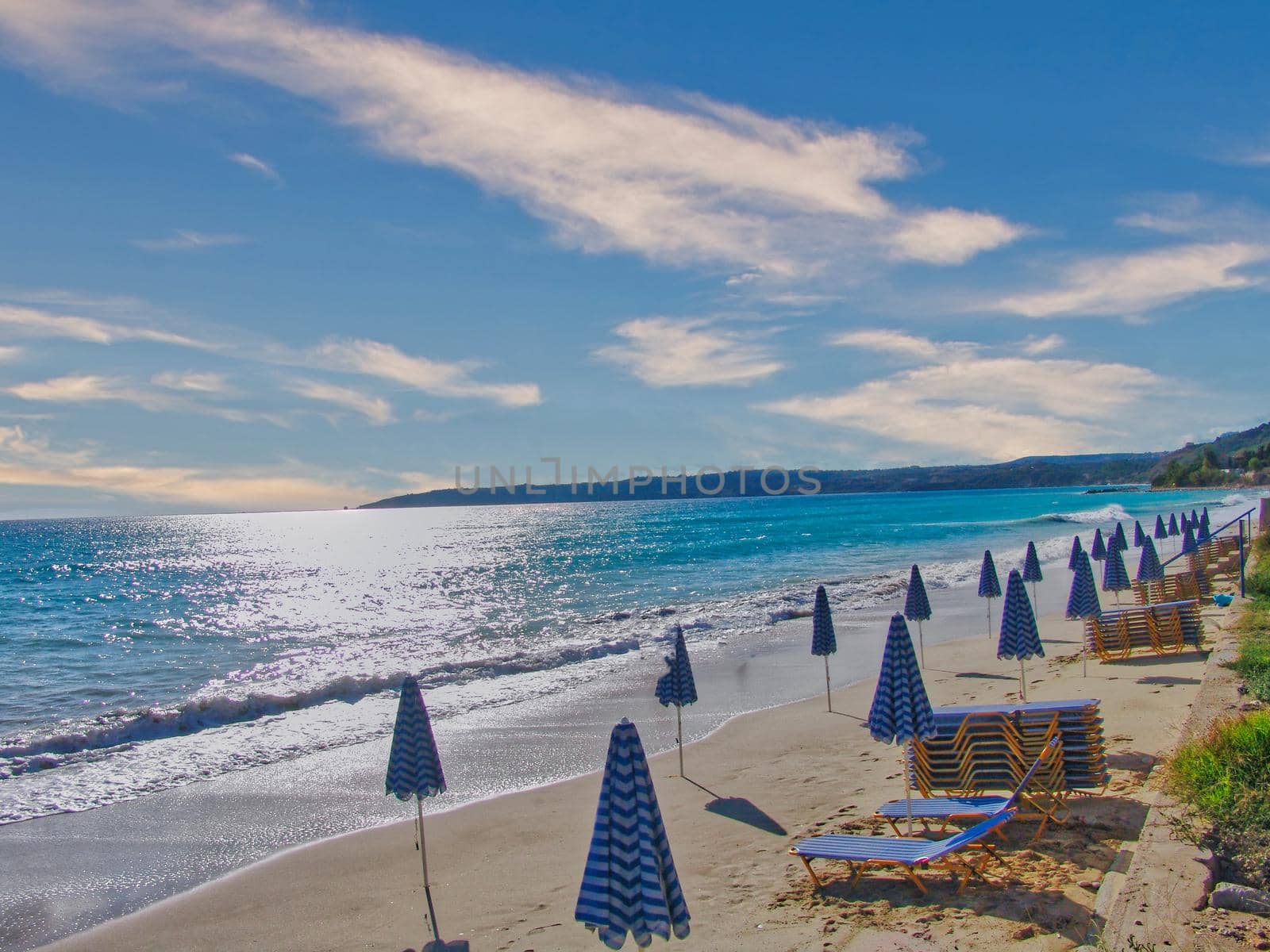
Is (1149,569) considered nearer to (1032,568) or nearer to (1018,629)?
(1032,568)

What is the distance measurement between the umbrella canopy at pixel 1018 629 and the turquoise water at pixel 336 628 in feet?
30.2

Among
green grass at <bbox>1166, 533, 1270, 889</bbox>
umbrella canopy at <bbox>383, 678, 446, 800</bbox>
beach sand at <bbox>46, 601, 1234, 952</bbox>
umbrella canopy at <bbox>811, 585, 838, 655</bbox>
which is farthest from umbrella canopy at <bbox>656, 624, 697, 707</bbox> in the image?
green grass at <bbox>1166, 533, 1270, 889</bbox>

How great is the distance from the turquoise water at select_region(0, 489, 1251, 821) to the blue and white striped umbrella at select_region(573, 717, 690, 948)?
10.4m

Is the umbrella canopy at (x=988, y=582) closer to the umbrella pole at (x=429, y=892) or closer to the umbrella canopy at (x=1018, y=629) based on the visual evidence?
the umbrella canopy at (x=1018, y=629)

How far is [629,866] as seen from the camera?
4.79 m

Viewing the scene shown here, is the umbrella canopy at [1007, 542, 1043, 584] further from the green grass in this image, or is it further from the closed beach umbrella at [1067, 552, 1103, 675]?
the green grass

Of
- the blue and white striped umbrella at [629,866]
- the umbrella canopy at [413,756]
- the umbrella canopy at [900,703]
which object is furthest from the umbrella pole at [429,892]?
the umbrella canopy at [900,703]

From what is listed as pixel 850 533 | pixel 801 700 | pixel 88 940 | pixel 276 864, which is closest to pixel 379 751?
pixel 276 864

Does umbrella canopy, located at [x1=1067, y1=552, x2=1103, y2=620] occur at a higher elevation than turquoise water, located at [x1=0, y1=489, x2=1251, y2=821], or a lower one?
higher

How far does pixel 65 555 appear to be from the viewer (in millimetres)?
87625

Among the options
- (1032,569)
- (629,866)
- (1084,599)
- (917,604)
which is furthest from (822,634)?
(1032,569)

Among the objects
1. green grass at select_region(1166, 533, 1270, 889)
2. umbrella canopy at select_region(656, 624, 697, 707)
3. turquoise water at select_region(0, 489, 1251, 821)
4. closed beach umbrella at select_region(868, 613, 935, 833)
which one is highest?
closed beach umbrella at select_region(868, 613, 935, 833)

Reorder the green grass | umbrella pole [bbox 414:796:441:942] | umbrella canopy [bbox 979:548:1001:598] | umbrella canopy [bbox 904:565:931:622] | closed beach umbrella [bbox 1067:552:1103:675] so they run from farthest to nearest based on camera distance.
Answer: umbrella canopy [bbox 979:548:1001:598]
umbrella canopy [bbox 904:565:931:622]
closed beach umbrella [bbox 1067:552:1103:675]
umbrella pole [bbox 414:796:441:942]
the green grass

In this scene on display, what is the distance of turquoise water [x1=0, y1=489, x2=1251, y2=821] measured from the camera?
15.2 m
